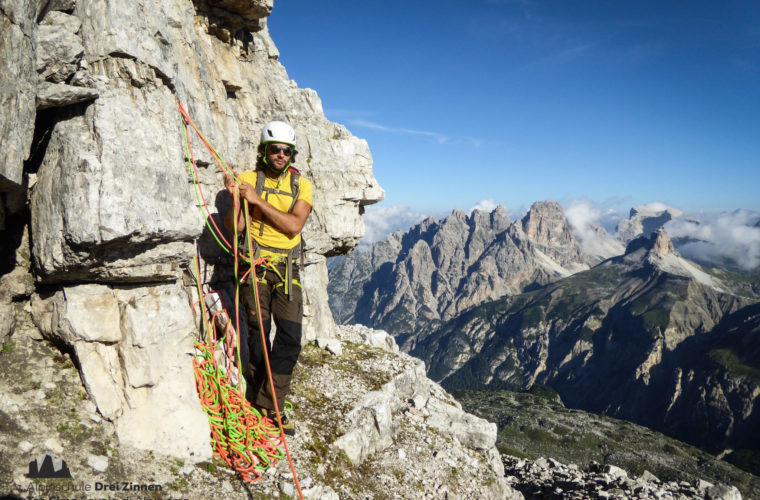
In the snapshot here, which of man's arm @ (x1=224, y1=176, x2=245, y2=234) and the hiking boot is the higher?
man's arm @ (x1=224, y1=176, x2=245, y2=234)

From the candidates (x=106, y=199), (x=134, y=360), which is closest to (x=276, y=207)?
(x=106, y=199)

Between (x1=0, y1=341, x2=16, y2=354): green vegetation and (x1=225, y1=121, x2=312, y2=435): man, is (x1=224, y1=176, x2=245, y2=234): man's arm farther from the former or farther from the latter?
(x1=0, y1=341, x2=16, y2=354): green vegetation

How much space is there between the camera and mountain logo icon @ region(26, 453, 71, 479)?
5910 mm

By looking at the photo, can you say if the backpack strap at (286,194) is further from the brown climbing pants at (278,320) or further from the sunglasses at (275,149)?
the sunglasses at (275,149)

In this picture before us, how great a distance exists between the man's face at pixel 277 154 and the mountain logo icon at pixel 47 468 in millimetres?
6729

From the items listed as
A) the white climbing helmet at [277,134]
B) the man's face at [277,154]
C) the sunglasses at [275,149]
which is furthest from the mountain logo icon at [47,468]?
the white climbing helmet at [277,134]

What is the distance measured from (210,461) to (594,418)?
224832 mm

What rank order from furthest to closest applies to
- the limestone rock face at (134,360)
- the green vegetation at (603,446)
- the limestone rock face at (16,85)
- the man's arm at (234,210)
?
the green vegetation at (603,446)
the man's arm at (234,210)
the limestone rock face at (134,360)
the limestone rock face at (16,85)

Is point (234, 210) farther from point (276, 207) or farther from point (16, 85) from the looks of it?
point (16, 85)

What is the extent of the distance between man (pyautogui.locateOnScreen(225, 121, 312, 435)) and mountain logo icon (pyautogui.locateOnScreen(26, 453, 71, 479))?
13.9 feet

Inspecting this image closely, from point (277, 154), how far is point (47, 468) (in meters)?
7.04

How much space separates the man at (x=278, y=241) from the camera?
9.48 m

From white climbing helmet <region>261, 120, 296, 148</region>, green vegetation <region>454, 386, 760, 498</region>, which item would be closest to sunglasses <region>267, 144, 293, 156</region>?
white climbing helmet <region>261, 120, 296, 148</region>

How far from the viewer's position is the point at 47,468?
19.9ft
